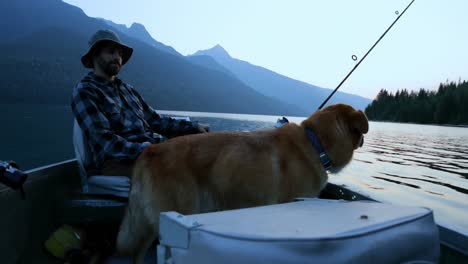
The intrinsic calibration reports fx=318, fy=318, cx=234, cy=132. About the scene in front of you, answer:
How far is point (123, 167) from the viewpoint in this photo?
362 centimetres

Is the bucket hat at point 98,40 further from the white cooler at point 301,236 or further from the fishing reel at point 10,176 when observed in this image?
the white cooler at point 301,236

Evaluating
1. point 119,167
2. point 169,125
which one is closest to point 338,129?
point 119,167

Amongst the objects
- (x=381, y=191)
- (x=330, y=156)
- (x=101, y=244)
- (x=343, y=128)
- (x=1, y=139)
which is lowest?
(x=1, y=139)

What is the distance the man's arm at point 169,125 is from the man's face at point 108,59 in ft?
3.16

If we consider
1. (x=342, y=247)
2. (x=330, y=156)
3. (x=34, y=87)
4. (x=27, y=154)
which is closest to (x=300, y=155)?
(x=330, y=156)

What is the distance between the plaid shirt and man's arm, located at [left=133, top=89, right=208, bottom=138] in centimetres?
42

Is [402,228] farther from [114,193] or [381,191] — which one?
[381,191]

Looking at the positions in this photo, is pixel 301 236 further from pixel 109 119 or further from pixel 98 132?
pixel 109 119

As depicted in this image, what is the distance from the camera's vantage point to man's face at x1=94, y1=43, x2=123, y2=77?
169 inches

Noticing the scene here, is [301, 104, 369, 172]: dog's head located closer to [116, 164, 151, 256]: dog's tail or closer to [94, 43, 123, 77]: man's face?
[116, 164, 151, 256]: dog's tail

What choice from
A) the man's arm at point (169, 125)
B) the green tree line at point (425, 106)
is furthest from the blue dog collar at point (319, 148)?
the green tree line at point (425, 106)

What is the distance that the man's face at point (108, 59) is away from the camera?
14.1ft

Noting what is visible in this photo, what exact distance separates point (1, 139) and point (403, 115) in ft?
397

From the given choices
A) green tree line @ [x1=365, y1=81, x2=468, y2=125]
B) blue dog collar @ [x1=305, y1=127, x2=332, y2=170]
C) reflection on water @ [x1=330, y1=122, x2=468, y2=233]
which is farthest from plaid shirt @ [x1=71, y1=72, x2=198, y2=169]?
green tree line @ [x1=365, y1=81, x2=468, y2=125]
